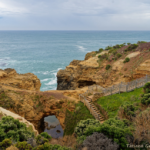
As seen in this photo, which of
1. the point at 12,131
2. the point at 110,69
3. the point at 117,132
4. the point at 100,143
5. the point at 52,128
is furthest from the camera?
the point at 110,69

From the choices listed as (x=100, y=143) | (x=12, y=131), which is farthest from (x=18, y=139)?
(x=100, y=143)

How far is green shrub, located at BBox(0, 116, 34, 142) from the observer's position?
442 inches

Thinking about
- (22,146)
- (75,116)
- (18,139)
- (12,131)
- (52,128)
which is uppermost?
(12,131)

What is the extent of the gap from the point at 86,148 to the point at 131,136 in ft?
11.7

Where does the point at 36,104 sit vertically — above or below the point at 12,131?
below

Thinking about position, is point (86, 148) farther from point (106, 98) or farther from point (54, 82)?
point (54, 82)

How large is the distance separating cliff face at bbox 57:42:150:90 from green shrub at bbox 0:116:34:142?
22.1m

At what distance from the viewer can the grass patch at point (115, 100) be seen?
1945cm

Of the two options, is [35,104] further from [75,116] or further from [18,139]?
[18,139]

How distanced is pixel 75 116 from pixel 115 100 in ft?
20.7

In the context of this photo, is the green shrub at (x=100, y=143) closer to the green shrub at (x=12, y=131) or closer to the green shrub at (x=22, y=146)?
the green shrub at (x=22, y=146)

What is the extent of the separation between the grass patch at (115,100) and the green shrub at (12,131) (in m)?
10.8

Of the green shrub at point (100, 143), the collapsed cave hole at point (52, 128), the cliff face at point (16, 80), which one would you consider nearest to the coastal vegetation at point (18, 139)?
the green shrub at point (100, 143)

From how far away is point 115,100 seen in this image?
837 inches
